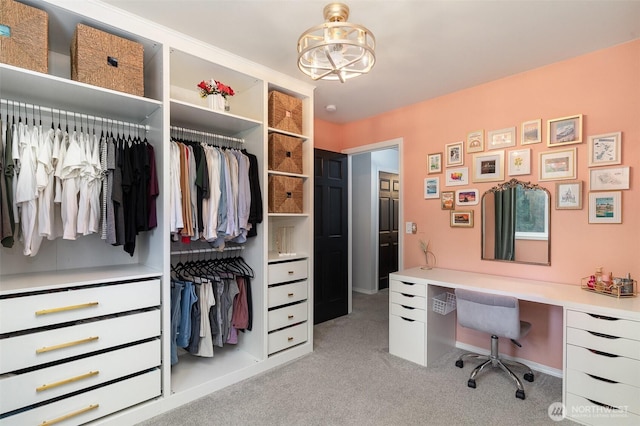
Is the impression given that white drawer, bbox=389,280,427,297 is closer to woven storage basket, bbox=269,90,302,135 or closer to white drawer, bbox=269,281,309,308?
white drawer, bbox=269,281,309,308

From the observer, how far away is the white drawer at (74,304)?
1.61 meters

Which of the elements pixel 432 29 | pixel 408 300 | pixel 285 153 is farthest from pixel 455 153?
pixel 285 153

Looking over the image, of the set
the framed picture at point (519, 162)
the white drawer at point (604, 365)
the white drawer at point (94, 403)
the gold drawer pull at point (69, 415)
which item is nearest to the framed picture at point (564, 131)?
the framed picture at point (519, 162)

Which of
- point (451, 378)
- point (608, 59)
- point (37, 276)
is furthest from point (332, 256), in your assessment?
point (608, 59)

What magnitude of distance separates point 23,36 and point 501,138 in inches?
137

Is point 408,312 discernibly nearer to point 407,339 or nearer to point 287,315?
point 407,339

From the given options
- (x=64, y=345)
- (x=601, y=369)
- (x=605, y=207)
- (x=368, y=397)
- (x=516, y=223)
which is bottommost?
(x=368, y=397)

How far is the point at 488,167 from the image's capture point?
9.71 feet

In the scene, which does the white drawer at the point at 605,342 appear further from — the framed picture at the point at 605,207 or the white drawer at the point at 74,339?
the white drawer at the point at 74,339

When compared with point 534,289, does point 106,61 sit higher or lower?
higher

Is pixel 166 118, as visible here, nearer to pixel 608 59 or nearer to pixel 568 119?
pixel 568 119

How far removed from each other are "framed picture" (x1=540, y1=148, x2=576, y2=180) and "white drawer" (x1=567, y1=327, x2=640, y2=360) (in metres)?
1.22

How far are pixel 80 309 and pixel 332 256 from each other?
2.65 m

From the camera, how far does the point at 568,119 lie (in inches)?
99.0
